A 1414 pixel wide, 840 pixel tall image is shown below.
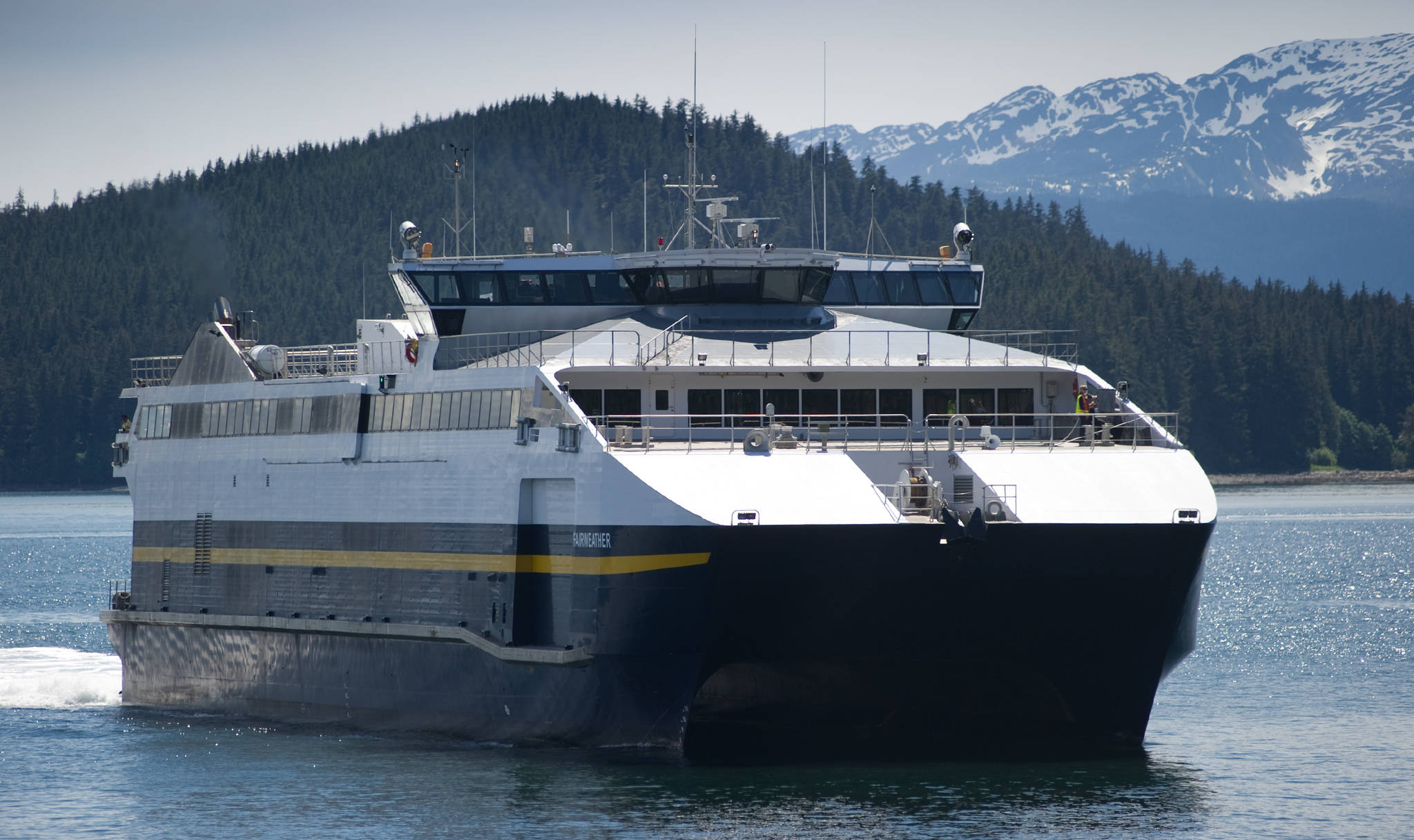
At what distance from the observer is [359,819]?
26.2 metres

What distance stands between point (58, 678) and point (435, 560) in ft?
54.3

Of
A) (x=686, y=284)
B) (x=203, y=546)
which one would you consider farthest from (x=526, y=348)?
(x=203, y=546)

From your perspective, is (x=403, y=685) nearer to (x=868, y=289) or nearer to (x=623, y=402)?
(x=623, y=402)

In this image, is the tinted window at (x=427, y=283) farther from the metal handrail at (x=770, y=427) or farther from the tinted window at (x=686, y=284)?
the metal handrail at (x=770, y=427)

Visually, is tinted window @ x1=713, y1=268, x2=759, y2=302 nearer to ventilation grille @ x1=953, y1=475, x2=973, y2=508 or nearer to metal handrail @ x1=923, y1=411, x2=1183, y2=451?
metal handrail @ x1=923, y1=411, x2=1183, y2=451

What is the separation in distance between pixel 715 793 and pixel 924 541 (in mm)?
4597

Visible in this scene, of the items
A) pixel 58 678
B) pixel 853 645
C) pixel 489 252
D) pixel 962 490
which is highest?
pixel 489 252

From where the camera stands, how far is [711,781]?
27.6 meters

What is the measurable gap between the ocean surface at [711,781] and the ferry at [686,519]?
88cm

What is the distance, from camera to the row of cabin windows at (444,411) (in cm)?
3023

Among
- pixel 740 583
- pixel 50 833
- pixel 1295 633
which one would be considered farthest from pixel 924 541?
pixel 1295 633

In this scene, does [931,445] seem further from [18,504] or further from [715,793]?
[18,504]

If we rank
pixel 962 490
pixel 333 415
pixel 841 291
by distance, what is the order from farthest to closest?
1. pixel 841 291
2. pixel 333 415
3. pixel 962 490

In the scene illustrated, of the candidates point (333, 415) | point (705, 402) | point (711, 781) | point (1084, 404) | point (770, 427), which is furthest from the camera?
point (333, 415)
